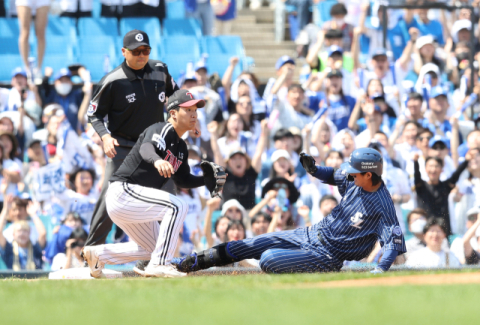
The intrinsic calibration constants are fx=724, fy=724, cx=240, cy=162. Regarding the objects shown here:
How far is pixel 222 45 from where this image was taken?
41.3 feet

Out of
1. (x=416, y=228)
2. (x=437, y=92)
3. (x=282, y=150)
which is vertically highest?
(x=437, y=92)

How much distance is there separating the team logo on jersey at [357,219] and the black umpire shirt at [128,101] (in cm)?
201

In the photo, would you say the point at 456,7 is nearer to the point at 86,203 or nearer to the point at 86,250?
the point at 86,203

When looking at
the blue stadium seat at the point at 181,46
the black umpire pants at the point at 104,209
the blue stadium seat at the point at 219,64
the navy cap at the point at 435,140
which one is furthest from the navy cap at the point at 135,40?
the blue stadium seat at the point at 181,46

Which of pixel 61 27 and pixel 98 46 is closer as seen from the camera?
pixel 98 46

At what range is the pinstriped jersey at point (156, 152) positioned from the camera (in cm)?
587

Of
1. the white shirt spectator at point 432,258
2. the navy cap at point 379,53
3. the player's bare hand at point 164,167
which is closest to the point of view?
the player's bare hand at point 164,167

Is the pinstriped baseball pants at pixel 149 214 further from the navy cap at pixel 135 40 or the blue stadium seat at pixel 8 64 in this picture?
the blue stadium seat at pixel 8 64

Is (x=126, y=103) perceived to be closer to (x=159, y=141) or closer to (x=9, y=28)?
(x=159, y=141)

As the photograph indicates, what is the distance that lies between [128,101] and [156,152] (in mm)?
817

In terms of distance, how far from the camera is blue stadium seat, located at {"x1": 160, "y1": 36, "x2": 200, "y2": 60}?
12375 millimetres

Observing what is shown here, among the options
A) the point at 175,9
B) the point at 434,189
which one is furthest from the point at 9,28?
the point at 434,189

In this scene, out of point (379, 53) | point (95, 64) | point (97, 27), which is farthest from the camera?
point (97, 27)

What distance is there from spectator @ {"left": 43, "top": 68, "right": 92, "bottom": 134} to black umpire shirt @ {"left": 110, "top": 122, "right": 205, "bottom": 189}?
4379mm
